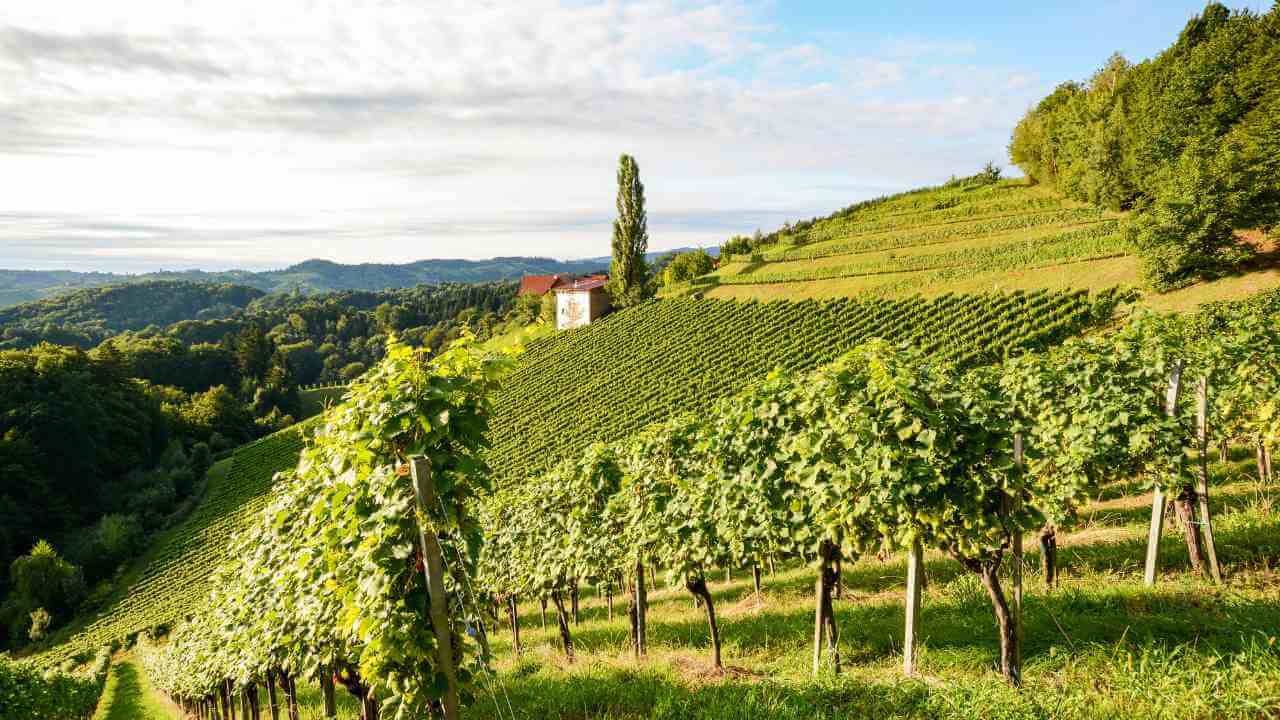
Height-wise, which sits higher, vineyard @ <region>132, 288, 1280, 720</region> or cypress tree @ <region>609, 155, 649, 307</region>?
cypress tree @ <region>609, 155, 649, 307</region>

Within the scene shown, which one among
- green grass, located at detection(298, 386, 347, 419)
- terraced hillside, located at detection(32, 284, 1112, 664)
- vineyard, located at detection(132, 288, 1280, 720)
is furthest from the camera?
green grass, located at detection(298, 386, 347, 419)

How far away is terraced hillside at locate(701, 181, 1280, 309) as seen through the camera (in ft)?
117

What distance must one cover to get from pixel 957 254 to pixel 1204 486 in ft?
156

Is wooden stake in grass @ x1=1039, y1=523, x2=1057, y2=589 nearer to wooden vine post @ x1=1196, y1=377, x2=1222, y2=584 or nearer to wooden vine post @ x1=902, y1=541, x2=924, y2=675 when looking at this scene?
wooden vine post @ x1=1196, y1=377, x2=1222, y2=584

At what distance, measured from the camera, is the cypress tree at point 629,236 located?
6116 centimetres

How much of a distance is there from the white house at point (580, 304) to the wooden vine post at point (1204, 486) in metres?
57.5

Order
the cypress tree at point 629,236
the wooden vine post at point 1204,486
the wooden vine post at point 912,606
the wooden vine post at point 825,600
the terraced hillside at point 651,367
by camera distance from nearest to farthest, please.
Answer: the wooden vine post at point 912,606
the wooden vine post at point 825,600
the wooden vine post at point 1204,486
the terraced hillside at point 651,367
the cypress tree at point 629,236

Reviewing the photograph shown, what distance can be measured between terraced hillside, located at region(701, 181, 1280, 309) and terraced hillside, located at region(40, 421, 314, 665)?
41.5 meters

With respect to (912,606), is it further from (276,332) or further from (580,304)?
(276,332)

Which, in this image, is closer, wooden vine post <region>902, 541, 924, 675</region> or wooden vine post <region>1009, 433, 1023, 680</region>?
wooden vine post <region>1009, 433, 1023, 680</region>

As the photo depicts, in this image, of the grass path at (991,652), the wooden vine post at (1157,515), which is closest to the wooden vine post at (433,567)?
the grass path at (991,652)

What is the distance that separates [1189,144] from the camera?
36125mm

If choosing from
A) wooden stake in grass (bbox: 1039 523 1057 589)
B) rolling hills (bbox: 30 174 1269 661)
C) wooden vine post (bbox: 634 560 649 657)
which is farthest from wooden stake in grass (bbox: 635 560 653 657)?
rolling hills (bbox: 30 174 1269 661)

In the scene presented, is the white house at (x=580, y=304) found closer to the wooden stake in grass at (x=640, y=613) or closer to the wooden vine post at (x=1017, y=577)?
the wooden stake in grass at (x=640, y=613)
